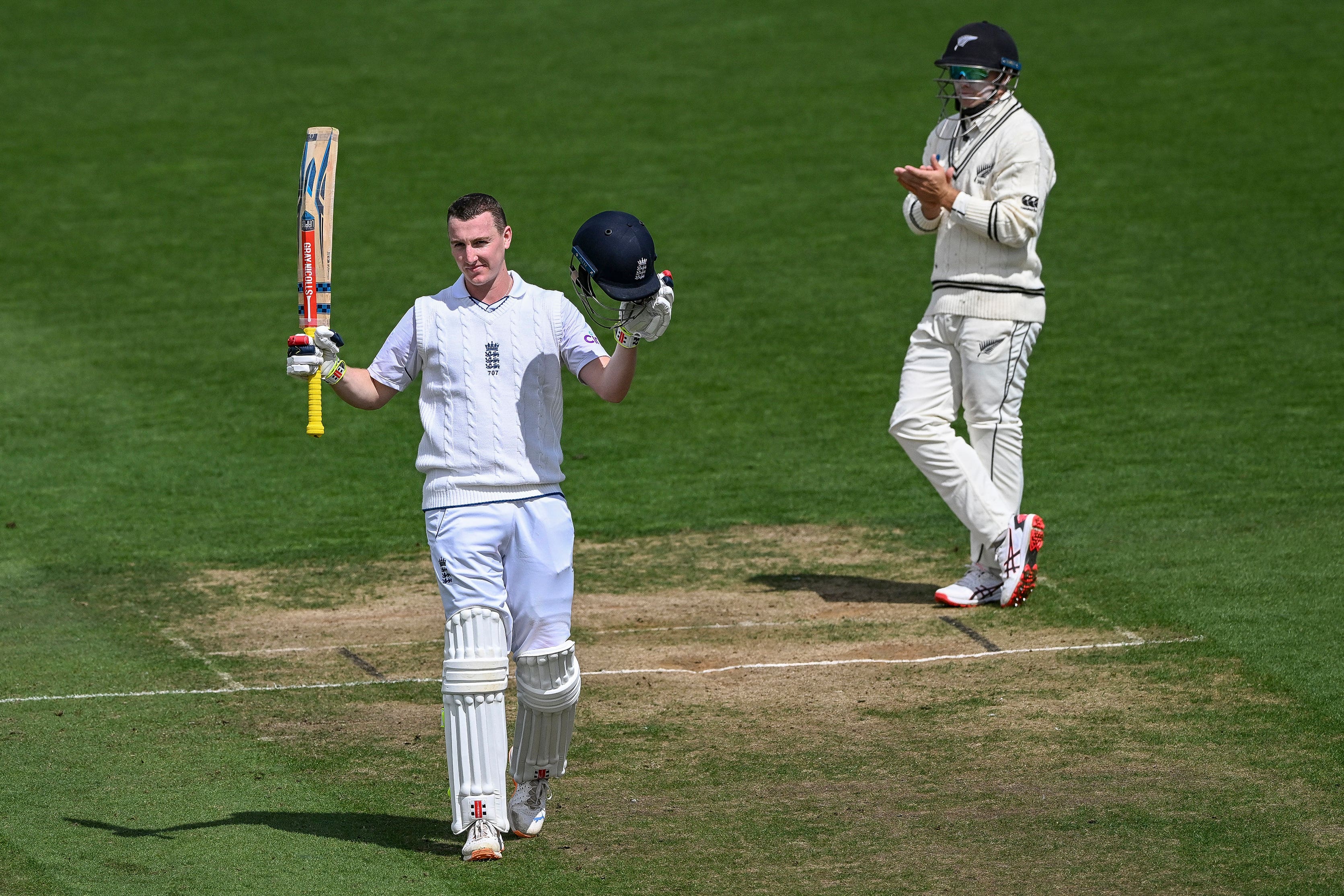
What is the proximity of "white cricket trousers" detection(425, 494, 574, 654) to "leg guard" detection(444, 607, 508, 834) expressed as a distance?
12 cm

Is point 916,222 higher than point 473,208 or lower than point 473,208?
lower

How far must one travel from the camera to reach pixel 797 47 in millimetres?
21281

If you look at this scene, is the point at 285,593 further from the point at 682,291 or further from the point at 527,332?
the point at 682,291

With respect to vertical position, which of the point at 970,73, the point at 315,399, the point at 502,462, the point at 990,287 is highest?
the point at 970,73

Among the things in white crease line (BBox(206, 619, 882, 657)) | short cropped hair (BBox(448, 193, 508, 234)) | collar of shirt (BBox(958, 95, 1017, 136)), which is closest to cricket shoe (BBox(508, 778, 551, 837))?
short cropped hair (BBox(448, 193, 508, 234))

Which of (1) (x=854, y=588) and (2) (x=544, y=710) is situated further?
(1) (x=854, y=588)

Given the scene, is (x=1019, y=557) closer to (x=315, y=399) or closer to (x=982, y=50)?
(x=982, y=50)

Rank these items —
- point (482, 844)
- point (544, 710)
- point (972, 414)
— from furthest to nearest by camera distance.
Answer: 1. point (972, 414)
2. point (544, 710)
3. point (482, 844)

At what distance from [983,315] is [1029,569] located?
1264 mm

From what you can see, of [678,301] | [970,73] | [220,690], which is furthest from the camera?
[678,301]

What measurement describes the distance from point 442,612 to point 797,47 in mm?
13873

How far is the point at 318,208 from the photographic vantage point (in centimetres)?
645

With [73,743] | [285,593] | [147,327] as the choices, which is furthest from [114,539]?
[147,327]

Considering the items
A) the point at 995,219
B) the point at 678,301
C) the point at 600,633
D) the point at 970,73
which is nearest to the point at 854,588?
the point at 600,633
